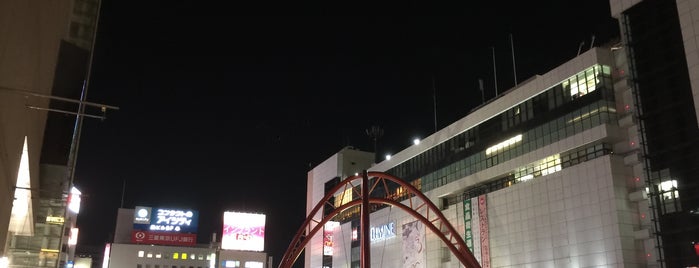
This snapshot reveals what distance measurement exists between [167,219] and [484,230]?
64776 mm

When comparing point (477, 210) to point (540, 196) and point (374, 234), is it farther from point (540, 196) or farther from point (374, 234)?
point (374, 234)

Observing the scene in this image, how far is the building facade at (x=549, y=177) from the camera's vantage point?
42938 mm

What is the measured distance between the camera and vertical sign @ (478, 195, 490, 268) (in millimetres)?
52812

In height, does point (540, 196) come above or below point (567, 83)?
below

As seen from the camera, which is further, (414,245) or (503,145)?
(414,245)

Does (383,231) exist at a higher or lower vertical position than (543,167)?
lower

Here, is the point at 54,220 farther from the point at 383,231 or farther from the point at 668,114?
the point at 383,231

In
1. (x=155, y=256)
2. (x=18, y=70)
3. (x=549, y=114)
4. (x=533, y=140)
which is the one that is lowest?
(x=18, y=70)

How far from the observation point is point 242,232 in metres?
71.6

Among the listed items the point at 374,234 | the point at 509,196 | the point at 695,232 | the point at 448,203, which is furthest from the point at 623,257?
the point at 374,234

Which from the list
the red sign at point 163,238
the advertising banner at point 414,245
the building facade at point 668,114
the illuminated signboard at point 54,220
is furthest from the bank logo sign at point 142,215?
the building facade at point 668,114

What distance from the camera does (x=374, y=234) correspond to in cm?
7194

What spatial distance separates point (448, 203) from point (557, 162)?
624 inches

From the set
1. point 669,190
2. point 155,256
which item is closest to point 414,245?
point 669,190
